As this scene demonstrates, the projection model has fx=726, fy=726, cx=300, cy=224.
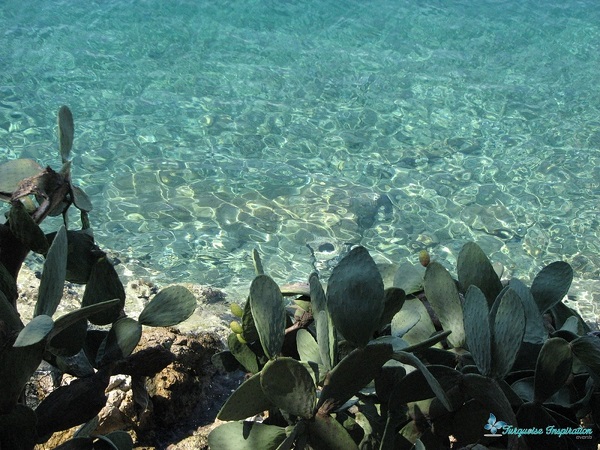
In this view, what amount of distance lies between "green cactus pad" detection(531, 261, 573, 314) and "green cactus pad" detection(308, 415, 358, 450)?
1.72ft

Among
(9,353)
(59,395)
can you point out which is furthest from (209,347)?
(9,353)

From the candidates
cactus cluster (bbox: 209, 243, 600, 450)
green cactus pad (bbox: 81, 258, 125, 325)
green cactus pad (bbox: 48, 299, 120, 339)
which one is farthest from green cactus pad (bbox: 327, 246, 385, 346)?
green cactus pad (bbox: 81, 258, 125, 325)

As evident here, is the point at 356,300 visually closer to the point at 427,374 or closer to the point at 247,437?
the point at 427,374

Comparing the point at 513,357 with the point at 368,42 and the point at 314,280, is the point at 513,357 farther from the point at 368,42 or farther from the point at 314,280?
the point at 368,42

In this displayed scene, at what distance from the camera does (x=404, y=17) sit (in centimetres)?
891

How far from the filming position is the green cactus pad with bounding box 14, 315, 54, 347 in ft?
2.79

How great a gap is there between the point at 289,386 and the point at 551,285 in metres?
0.63

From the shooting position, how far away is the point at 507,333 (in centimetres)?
109

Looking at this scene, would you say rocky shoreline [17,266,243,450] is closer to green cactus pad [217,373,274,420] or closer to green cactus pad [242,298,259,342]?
green cactus pad [242,298,259,342]

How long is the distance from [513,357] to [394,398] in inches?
7.6

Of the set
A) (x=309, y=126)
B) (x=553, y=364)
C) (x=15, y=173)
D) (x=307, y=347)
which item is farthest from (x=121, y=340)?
(x=309, y=126)

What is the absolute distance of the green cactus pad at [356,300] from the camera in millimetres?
1062

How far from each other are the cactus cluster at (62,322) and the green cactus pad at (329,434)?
0.30 m

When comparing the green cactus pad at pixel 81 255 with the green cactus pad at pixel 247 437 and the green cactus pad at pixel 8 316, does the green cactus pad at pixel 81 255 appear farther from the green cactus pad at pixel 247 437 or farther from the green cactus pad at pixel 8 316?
the green cactus pad at pixel 247 437
